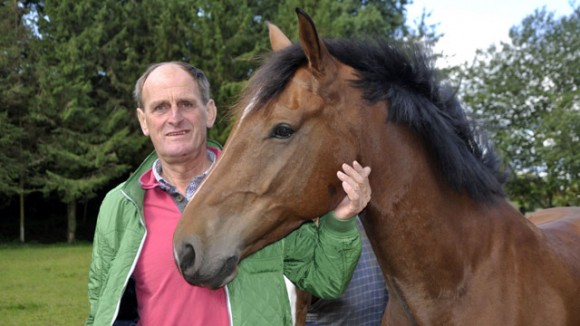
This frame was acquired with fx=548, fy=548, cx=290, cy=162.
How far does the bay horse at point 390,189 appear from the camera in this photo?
6.64ft

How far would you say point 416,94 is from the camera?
236 centimetres

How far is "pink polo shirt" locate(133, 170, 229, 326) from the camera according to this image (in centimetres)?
237

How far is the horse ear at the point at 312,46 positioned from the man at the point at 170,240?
0.42 metres

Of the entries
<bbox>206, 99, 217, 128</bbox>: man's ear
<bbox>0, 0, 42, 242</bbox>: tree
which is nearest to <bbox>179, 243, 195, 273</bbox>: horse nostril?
<bbox>206, 99, 217, 128</bbox>: man's ear

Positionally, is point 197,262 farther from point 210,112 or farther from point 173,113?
point 210,112

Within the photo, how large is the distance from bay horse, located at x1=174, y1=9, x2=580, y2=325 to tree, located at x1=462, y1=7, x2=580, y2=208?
67.8 feet

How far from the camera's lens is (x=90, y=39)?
79.7ft

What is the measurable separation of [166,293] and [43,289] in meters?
9.61

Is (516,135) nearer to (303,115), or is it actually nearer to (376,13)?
(376,13)

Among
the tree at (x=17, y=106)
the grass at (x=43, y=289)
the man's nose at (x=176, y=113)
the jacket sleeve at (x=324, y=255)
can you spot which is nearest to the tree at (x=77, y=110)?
the tree at (x=17, y=106)

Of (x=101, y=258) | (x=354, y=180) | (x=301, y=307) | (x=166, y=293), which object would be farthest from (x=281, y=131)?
(x=301, y=307)

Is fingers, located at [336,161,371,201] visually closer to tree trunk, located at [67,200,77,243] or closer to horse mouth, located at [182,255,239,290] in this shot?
horse mouth, located at [182,255,239,290]

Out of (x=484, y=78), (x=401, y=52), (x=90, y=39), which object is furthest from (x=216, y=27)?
(x=401, y=52)

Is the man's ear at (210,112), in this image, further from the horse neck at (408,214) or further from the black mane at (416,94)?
the horse neck at (408,214)
